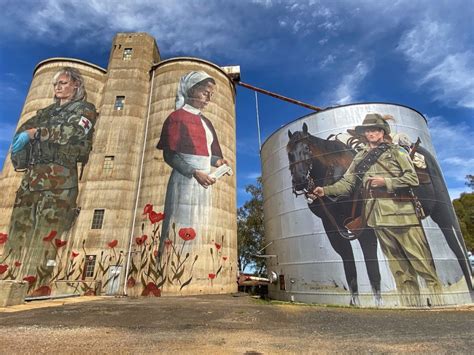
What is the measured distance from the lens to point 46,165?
28.4 metres

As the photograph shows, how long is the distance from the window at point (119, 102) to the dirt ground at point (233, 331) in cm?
2346

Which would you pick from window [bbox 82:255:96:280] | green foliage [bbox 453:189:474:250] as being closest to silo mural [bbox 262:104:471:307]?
window [bbox 82:255:96:280]

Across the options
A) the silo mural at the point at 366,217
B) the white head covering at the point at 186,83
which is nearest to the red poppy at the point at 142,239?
the silo mural at the point at 366,217

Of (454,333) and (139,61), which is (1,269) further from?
(454,333)

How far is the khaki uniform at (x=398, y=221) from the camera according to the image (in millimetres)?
17094

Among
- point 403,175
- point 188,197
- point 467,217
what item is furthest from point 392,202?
point 467,217

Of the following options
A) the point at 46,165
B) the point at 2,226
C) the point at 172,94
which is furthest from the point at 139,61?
the point at 2,226

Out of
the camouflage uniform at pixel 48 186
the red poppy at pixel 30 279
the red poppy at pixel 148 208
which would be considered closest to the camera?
the red poppy at pixel 30 279

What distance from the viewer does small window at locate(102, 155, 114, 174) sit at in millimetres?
29347

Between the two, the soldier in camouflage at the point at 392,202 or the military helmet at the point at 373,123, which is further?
the military helmet at the point at 373,123

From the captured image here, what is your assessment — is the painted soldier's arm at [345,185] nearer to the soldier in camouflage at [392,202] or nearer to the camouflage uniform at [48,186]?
the soldier in camouflage at [392,202]

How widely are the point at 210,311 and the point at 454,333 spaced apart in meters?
11.4

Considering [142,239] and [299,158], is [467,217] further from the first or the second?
[142,239]

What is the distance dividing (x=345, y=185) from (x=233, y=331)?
43.5 ft
